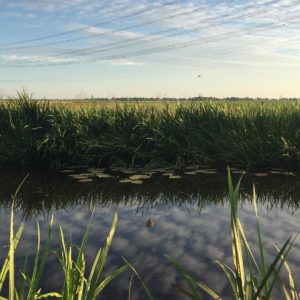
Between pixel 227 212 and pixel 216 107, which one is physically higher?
pixel 216 107

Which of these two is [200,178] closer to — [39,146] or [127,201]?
[127,201]

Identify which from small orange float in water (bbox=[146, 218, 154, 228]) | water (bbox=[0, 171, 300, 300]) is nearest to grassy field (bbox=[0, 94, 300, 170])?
water (bbox=[0, 171, 300, 300])

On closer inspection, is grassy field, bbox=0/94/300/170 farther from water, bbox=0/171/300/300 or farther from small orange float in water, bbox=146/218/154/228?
small orange float in water, bbox=146/218/154/228

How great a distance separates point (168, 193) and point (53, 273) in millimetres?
3611

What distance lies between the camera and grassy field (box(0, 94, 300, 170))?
8969mm

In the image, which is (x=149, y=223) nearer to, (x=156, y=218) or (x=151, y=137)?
(x=156, y=218)

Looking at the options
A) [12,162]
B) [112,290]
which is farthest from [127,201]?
[12,162]

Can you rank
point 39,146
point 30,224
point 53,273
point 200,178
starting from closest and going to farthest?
point 53,273 < point 30,224 < point 200,178 < point 39,146

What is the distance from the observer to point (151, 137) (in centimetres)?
976

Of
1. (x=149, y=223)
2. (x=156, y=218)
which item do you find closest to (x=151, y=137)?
(x=156, y=218)

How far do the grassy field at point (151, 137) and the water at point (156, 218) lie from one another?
2.98ft

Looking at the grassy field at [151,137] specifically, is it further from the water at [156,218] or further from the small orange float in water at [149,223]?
the small orange float in water at [149,223]

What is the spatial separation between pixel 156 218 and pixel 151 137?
4.28 meters

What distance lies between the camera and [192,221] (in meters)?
5.49
